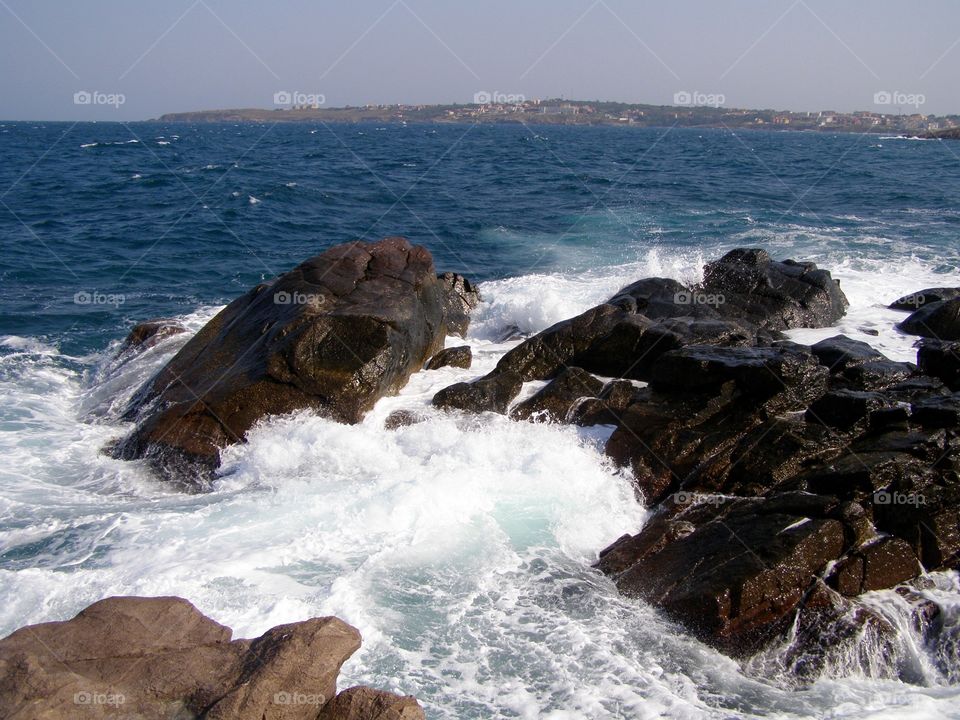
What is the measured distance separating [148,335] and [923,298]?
50.1ft

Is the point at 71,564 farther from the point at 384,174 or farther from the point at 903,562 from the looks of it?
the point at 384,174

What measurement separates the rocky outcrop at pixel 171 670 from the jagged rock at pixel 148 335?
10.1 m

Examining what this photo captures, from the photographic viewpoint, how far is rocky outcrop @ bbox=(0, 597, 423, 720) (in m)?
4.71

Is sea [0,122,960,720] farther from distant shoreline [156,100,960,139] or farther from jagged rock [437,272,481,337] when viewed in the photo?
distant shoreline [156,100,960,139]

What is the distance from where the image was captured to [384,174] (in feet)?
140

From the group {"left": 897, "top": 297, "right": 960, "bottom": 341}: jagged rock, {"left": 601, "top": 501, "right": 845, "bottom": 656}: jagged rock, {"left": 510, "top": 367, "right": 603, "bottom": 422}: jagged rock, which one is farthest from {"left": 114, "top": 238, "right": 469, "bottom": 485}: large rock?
{"left": 897, "top": 297, "right": 960, "bottom": 341}: jagged rock

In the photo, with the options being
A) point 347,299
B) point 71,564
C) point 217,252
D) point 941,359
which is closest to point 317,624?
point 71,564

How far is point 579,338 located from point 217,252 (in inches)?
590

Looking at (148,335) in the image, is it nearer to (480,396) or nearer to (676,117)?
(480,396)

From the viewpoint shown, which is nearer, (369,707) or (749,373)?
(369,707)
